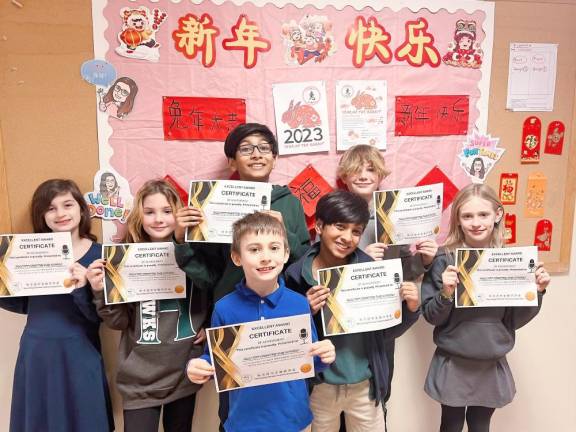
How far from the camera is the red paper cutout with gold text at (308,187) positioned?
77.0 inches

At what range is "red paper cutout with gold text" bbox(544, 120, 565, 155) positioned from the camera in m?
2.12

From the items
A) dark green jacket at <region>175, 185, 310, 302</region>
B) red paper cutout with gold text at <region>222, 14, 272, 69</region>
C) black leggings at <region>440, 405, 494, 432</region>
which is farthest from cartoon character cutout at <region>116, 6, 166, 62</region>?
black leggings at <region>440, 405, 494, 432</region>

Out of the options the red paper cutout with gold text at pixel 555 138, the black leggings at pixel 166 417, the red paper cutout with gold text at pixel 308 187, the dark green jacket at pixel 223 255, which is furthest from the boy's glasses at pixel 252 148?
→ the red paper cutout with gold text at pixel 555 138

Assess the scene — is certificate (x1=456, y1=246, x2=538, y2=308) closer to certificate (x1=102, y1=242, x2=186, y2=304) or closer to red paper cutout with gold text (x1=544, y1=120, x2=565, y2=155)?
red paper cutout with gold text (x1=544, y1=120, x2=565, y2=155)

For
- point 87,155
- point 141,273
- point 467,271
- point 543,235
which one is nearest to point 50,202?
point 87,155

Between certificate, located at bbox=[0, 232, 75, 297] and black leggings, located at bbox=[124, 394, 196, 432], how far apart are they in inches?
21.2

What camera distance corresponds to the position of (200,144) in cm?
187

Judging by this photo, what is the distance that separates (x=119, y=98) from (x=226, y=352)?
3.75 feet

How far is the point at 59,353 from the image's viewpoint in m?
1.69

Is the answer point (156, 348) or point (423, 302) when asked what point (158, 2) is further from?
point (423, 302)

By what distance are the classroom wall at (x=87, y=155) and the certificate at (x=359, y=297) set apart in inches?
28.2

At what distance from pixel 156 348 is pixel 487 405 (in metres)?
1.29

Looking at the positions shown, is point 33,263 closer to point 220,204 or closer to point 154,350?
point 154,350

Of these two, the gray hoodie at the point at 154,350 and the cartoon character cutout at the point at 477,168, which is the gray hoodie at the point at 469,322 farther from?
the gray hoodie at the point at 154,350
